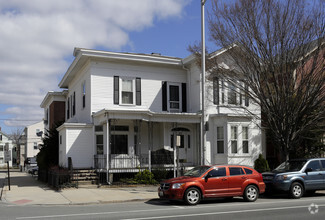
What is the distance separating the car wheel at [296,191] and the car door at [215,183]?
10.6 ft

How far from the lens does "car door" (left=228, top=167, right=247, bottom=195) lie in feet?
46.1

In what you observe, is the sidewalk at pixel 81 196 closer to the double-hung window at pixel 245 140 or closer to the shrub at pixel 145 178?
the shrub at pixel 145 178

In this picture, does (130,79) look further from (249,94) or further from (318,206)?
(318,206)

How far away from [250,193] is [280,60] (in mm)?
6196

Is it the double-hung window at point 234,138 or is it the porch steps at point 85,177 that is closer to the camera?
the porch steps at point 85,177

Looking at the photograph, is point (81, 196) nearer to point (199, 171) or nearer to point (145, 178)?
point (145, 178)

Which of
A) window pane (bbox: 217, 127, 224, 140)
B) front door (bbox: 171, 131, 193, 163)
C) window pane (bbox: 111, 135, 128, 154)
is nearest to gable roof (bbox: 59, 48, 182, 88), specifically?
front door (bbox: 171, 131, 193, 163)

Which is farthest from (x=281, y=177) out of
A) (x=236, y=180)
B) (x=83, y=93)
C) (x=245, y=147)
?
(x=83, y=93)

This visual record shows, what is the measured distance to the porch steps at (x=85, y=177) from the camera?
2002 cm

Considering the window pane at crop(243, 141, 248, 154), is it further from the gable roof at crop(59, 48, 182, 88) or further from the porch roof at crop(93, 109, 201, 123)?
the gable roof at crop(59, 48, 182, 88)

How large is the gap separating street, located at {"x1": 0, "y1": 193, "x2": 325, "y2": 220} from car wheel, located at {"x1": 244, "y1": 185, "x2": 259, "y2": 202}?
22 centimetres

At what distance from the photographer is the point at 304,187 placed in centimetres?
1546

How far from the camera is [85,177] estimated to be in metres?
20.5

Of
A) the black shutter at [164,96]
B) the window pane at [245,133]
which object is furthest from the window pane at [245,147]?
the black shutter at [164,96]
